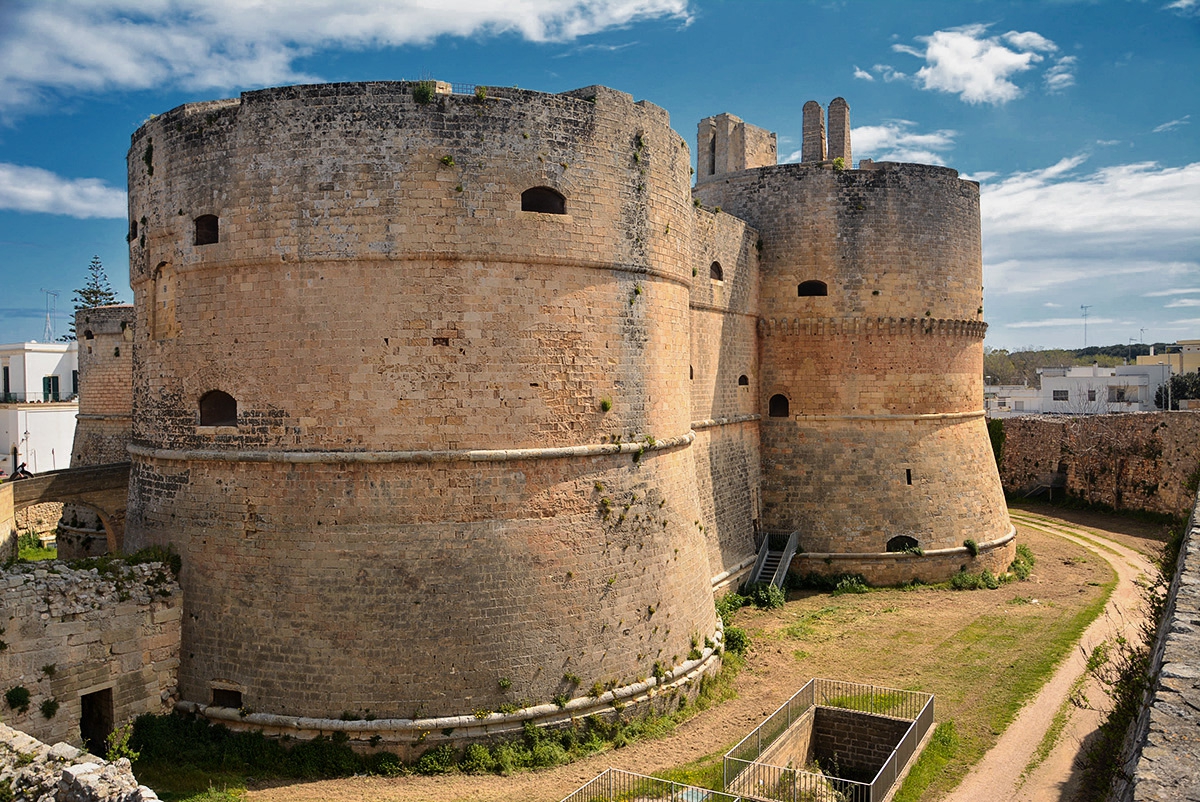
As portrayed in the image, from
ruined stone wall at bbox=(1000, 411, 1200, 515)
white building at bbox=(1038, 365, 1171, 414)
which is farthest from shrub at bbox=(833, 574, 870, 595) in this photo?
white building at bbox=(1038, 365, 1171, 414)

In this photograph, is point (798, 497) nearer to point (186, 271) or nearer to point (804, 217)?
point (804, 217)

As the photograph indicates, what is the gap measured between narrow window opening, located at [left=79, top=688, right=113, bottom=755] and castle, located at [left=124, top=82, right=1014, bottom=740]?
107 cm

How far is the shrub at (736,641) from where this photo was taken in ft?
53.9

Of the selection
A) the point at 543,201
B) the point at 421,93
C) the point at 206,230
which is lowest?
the point at 206,230

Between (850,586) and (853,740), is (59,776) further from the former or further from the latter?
(850,586)

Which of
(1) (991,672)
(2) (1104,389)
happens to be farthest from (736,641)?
(2) (1104,389)

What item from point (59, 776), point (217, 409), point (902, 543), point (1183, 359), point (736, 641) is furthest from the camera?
point (1183, 359)

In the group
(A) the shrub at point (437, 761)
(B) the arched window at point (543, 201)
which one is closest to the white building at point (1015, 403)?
(B) the arched window at point (543, 201)

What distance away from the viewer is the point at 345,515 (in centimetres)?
1193

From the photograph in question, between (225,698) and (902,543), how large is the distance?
16.7 meters

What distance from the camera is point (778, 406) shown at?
22672 mm

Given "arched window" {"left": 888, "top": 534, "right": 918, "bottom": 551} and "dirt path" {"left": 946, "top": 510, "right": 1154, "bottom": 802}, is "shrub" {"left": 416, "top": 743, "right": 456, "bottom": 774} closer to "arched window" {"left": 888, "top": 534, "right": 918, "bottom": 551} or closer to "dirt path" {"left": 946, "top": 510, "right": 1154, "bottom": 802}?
"dirt path" {"left": 946, "top": 510, "right": 1154, "bottom": 802}

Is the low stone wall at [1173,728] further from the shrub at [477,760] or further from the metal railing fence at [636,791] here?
the shrub at [477,760]

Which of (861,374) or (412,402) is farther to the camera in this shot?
(861,374)
